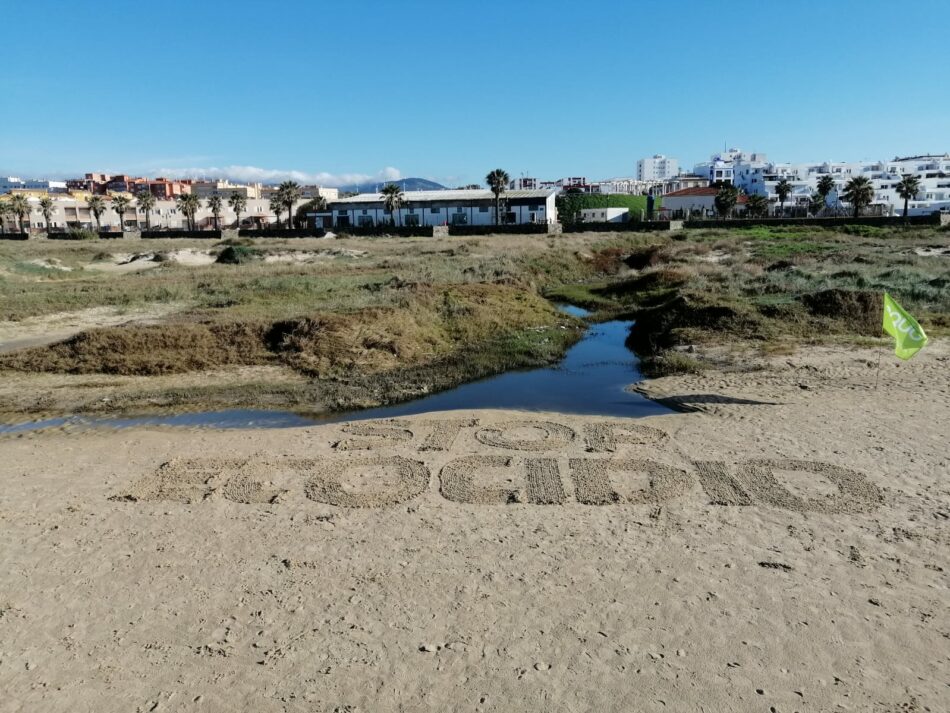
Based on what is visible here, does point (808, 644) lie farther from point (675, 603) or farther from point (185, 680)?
point (185, 680)

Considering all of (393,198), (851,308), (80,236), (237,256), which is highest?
(393,198)

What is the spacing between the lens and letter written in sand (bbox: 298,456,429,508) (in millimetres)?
10070

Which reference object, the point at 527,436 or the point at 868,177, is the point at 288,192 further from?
the point at 868,177

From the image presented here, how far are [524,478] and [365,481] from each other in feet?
8.09

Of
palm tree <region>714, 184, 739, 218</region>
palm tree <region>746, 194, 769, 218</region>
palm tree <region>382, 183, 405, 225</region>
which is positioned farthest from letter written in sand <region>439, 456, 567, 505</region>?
palm tree <region>746, 194, 769, 218</region>

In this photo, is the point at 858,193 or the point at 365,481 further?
the point at 858,193

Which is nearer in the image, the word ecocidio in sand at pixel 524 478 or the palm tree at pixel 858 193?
the word ecocidio in sand at pixel 524 478

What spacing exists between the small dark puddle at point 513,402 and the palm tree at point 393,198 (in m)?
79.4

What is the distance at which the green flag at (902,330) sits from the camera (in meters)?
14.0

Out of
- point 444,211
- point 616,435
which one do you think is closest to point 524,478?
point 616,435

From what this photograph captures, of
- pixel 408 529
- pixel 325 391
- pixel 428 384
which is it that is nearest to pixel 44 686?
pixel 408 529

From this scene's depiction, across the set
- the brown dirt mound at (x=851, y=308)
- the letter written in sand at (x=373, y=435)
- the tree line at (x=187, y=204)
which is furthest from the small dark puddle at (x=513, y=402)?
the tree line at (x=187, y=204)

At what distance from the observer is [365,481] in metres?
Result: 10.8

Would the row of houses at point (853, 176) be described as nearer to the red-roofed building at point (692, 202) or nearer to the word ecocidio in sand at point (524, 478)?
the red-roofed building at point (692, 202)
